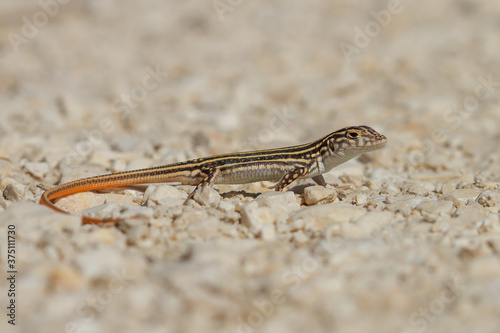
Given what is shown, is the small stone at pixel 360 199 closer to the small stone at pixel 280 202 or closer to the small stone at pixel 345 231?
the small stone at pixel 280 202

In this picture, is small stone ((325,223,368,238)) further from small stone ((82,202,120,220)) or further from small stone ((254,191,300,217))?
small stone ((82,202,120,220))

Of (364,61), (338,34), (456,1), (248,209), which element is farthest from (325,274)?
(456,1)

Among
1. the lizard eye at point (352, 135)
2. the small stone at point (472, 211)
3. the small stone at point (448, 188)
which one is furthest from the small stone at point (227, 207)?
the small stone at point (448, 188)

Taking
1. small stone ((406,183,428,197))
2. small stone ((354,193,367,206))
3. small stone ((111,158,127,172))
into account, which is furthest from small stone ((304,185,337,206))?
small stone ((111,158,127,172))

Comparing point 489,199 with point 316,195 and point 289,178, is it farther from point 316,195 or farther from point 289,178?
point 289,178

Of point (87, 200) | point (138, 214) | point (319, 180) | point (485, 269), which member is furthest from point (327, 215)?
point (87, 200)

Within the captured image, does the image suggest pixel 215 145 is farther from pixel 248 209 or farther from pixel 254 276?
pixel 254 276
